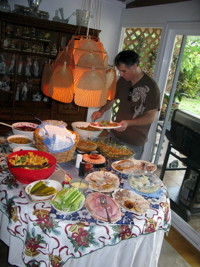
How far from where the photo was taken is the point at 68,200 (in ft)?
4.78

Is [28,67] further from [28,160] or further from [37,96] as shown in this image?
[28,160]

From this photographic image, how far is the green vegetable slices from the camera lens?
142cm

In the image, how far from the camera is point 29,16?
3.30 m

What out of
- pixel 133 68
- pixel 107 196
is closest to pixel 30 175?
pixel 107 196

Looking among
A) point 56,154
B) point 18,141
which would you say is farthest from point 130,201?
point 18,141

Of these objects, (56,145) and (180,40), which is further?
(180,40)

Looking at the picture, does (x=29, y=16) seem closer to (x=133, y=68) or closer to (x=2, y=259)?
(x=133, y=68)

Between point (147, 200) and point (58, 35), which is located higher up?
point (58, 35)

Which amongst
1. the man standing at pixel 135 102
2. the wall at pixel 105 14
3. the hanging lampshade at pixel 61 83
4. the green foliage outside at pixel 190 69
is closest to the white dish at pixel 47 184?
the hanging lampshade at pixel 61 83

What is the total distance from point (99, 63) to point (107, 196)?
88 cm

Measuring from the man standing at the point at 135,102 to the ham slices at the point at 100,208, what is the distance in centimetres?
103

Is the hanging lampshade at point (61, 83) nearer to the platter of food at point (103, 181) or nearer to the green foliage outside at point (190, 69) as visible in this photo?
the platter of food at point (103, 181)

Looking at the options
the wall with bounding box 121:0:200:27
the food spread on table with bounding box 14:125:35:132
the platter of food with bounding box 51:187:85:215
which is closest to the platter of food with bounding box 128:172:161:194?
the platter of food with bounding box 51:187:85:215

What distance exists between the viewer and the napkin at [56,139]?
1851 mm
